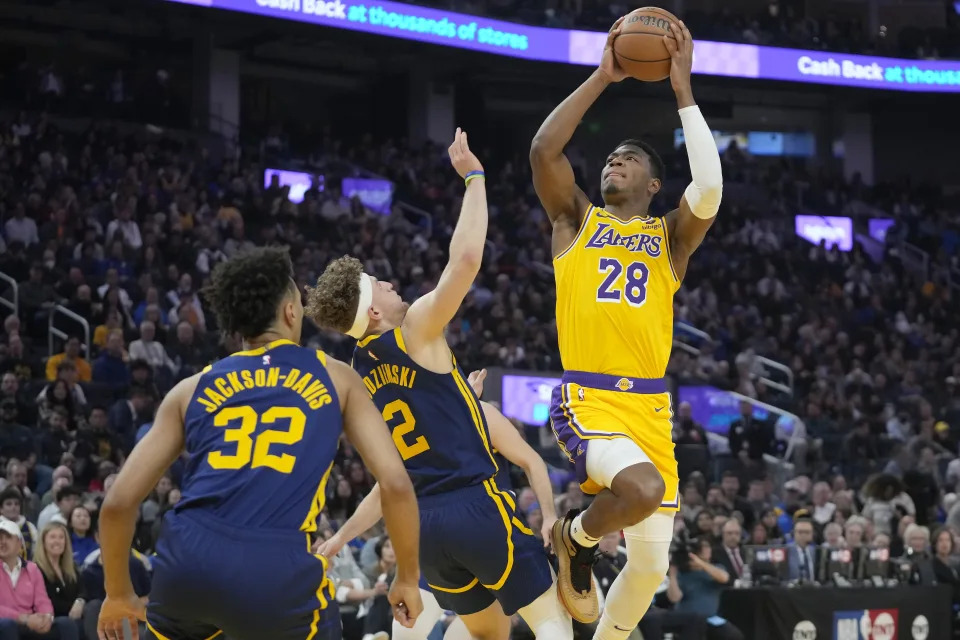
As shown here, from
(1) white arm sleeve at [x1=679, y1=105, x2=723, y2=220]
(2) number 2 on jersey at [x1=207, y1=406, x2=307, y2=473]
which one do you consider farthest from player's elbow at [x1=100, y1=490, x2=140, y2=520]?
(1) white arm sleeve at [x1=679, y1=105, x2=723, y2=220]

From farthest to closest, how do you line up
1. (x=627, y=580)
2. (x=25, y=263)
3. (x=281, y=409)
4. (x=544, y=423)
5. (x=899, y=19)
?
(x=899, y=19), (x=544, y=423), (x=25, y=263), (x=627, y=580), (x=281, y=409)

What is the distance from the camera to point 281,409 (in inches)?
159

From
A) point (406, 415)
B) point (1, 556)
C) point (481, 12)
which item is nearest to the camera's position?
point (406, 415)

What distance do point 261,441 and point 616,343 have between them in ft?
7.88

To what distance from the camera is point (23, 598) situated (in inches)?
363

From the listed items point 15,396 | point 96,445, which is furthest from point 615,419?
point 15,396

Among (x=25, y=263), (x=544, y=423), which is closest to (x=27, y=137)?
(x=25, y=263)

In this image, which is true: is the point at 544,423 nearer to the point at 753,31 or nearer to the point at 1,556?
the point at 1,556

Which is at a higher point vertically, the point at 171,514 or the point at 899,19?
the point at 899,19

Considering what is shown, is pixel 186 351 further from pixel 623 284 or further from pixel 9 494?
pixel 623 284

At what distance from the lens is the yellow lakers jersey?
600 cm

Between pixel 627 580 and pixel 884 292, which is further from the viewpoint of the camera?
pixel 884 292

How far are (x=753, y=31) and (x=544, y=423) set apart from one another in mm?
14489

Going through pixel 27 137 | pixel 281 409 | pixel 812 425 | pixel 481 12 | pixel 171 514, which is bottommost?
pixel 812 425
